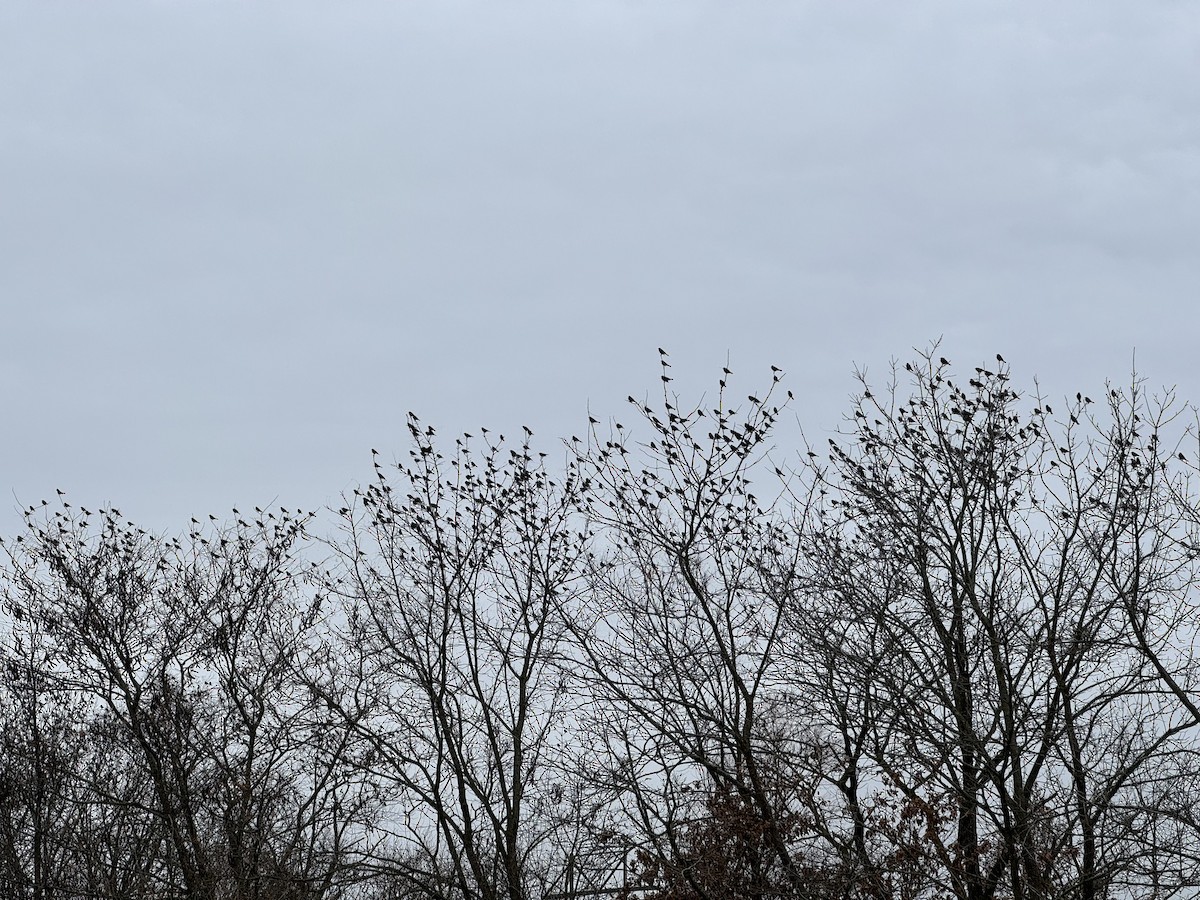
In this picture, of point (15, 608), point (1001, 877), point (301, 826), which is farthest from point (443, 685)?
point (1001, 877)

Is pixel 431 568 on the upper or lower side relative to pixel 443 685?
upper

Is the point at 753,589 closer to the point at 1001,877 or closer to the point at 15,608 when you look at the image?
the point at 1001,877

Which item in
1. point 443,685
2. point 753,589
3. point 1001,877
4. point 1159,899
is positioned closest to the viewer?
point 1159,899

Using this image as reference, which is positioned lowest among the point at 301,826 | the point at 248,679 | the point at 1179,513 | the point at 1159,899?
the point at 1159,899

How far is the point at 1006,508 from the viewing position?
1248cm

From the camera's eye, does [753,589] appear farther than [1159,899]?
Yes

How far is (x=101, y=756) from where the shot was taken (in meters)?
18.3

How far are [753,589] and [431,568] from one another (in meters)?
4.79

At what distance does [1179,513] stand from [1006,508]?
5.33ft

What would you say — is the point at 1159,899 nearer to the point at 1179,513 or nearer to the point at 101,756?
the point at 1179,513

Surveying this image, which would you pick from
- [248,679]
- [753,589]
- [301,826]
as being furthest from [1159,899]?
[248,679]

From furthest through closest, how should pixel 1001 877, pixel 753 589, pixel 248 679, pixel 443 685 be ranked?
1. pixel 248 679
2. pixel 443 685
3. pixel 753 589
4. pixel 1001 877

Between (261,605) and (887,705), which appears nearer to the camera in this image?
(887,705)

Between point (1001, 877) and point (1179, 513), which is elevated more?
point (1179, 513)
